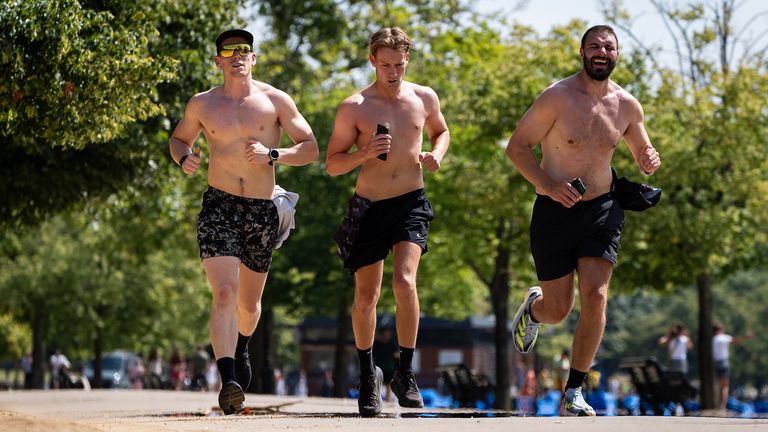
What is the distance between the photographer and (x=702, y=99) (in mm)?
26812

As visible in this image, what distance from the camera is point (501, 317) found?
3138cm

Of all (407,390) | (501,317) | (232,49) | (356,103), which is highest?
(501,317)

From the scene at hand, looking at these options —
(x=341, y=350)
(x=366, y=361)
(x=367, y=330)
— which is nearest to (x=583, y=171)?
(x=367, y=330)

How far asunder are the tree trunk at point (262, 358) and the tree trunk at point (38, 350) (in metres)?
12.7

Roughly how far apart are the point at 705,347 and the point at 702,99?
16.4ft

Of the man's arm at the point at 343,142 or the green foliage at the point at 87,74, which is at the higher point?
the green foliage at the point at 87,74

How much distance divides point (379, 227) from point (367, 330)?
78 cm

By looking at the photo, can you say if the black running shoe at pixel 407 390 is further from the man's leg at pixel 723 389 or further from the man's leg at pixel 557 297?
the man's leg at pixel 723 389

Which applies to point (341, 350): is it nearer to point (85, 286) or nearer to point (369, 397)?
point (85, 286)

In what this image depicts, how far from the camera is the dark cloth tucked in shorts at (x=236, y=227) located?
9406 millimetres

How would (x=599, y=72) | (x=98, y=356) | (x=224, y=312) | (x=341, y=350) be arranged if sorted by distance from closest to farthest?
1. (x=599, y=72)
2. (x=224, y=312)
3. (x=341, y=350)
4. (x=98, y=356)

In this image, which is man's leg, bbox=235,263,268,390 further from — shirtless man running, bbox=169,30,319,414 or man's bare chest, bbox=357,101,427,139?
man's bare chest, bbox=357,101,427,139

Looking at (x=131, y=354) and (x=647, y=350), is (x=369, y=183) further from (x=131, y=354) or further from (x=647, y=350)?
(x=647, y=350)

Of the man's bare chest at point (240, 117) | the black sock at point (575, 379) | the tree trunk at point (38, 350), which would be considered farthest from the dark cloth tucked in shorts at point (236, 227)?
the tree trunk at point (38, 350)
